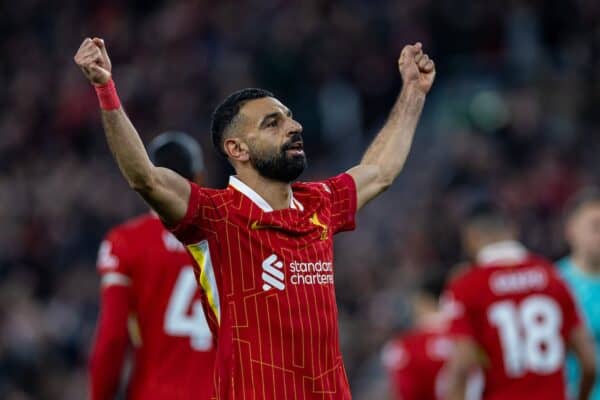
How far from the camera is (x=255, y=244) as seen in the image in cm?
544

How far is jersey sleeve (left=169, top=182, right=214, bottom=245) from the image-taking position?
5.33 meters

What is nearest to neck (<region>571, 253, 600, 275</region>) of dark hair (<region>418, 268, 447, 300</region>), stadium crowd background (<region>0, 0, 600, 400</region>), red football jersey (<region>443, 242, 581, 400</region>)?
red football jersey (<region>443, 242, 581, 400</region>)

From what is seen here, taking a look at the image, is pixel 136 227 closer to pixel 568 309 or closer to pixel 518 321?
pixel 518 321

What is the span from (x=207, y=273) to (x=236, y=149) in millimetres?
531

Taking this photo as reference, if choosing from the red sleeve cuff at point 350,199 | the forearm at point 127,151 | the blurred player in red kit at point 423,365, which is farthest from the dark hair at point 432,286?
the forearm at point 127,151

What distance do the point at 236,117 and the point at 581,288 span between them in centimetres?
395

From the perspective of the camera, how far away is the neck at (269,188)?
5598 millimetres

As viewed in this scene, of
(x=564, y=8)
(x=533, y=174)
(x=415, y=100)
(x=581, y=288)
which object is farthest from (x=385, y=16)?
(x=415, y=100)

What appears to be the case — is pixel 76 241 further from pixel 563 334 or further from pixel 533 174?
pixel 563 334

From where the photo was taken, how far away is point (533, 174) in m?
14.6

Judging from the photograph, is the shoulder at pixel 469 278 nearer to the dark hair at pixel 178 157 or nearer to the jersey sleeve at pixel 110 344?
the dark hair at pixel 178 157

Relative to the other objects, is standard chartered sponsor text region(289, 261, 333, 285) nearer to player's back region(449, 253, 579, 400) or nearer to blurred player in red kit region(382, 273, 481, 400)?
player's back region(449, 253, 579, 400)

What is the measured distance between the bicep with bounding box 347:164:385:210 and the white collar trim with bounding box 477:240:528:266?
2016 mm

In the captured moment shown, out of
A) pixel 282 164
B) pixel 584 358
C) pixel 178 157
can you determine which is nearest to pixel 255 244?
pixel 282 164
